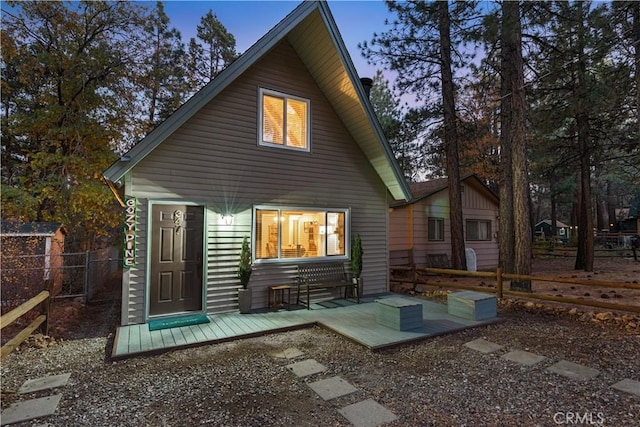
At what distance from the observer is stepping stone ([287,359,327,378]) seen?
161 inches

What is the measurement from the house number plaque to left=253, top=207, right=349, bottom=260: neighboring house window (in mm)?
2264

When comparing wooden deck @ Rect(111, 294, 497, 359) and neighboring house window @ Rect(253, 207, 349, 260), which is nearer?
wooden deck @ Rect(111, 294, 497, 359)

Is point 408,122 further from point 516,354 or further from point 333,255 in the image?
point 516,354

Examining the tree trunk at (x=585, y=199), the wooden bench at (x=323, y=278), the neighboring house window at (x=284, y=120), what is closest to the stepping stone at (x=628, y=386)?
the wooden bench at (x=323, y=278)

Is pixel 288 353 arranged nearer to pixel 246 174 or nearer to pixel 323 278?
pixel 323 278

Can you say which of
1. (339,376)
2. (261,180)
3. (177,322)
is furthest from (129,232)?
(339,376)

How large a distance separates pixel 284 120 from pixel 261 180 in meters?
1.52

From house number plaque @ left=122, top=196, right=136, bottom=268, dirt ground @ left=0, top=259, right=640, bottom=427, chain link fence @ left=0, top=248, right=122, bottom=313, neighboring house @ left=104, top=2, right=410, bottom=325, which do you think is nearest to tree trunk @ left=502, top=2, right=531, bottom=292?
dirt ground @ left=0, top=259, right=640, bottom=427

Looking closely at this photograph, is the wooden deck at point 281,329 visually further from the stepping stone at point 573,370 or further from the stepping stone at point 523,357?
the stepping stone at point 573,370

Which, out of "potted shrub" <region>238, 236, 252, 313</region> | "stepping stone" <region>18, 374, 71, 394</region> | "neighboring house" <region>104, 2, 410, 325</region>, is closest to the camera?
"stepping stone" <region>18, 374, 71, 394</region>

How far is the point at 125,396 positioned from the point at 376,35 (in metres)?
12.7

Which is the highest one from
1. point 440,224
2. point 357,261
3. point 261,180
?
point 261,180

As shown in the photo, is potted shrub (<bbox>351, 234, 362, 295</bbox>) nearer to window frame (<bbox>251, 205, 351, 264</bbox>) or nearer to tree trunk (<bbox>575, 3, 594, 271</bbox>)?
window frame (<bbox>251, 205, 351, 264</bbox>)

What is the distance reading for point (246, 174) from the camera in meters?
7.06
